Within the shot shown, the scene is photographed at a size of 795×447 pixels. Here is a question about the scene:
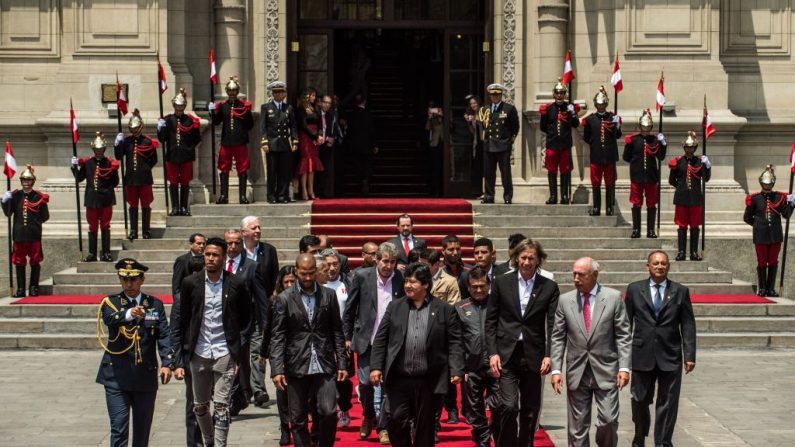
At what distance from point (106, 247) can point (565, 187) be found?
701 cm

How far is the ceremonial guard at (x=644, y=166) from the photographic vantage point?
24328 millimetres

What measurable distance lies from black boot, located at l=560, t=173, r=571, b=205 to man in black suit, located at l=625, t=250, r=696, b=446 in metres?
10.8

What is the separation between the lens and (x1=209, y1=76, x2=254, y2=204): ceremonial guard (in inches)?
998

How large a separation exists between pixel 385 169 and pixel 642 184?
30.6ft

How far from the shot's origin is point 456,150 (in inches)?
1139

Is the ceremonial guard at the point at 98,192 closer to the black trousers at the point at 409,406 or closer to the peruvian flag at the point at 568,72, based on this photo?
the peruvian flag at the point at 568,72

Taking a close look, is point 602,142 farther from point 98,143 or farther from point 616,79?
point 98,143

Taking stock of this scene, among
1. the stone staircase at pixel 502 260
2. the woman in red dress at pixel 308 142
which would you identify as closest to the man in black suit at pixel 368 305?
the stone staircase at pixel 502 260

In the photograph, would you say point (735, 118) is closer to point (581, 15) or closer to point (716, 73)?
point (716, 73)

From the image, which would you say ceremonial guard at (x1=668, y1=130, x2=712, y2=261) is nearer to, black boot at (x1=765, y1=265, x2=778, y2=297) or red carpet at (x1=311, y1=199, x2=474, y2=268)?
black boot at (x1=765, y1=265, x2=778, y2=297)

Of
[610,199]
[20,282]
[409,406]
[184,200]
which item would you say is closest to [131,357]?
[409,406]

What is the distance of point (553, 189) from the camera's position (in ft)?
83.7

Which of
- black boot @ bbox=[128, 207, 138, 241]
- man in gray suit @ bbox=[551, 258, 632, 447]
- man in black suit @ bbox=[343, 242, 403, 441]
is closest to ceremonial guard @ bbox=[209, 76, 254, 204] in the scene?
black boot @ bbox=[128, 207, 138, 241]

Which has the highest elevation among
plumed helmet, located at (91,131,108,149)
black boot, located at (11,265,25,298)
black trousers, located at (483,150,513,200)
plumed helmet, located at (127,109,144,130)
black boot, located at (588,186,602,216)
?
plumed helmet, located at (127,109,144,130)
